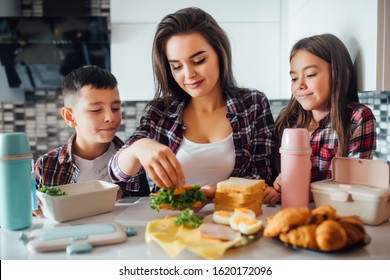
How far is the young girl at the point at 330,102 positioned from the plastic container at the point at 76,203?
20.3 inches

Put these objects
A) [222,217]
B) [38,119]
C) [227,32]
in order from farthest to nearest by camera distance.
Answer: [38,119], [227,32], [222,217]

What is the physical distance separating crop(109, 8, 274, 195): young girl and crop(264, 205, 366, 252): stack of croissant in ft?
1.25

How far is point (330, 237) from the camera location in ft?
1.69

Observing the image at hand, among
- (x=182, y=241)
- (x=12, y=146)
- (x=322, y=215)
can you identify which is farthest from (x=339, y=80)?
(x=12, y=146)

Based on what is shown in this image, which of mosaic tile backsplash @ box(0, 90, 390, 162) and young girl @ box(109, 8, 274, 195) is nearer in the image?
young girl @ box(109, 8, 274, 195)

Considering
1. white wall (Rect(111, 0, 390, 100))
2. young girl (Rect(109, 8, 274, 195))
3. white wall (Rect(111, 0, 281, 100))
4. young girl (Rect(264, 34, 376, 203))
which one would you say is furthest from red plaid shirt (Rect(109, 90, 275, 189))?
white wall (Rect(111, 0, 281, 100))

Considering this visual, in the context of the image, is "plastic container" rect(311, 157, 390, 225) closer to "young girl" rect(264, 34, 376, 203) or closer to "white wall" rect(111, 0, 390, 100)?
"young girl" rect(264, 34, 376, 203)

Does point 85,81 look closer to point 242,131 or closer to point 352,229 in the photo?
point 242,131

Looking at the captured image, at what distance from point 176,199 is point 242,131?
0.34 metres

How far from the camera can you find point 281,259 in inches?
21.1

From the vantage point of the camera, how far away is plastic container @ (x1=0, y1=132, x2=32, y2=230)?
64 centimetres

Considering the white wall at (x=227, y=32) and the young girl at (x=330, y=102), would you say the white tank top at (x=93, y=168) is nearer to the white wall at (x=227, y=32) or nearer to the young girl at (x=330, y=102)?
the young girl at (x=330, y=102)
